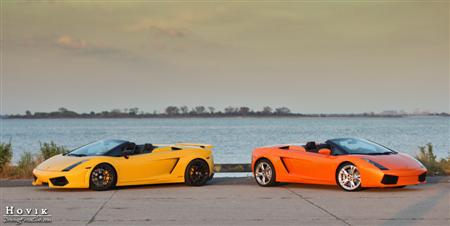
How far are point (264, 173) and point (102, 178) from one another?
384 centimetres

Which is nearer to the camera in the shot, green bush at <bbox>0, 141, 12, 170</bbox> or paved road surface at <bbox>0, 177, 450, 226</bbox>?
paved road surface at <bbox>0, 177, 450, 226</bbox>

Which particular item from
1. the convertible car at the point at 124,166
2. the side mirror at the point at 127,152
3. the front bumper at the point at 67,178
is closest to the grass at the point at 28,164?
the convertible car at the point at 124,166

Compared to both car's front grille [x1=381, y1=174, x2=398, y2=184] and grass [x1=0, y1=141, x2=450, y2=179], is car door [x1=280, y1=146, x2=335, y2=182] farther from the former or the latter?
grass [x1=0, y1=141, x2=450, y2=179]

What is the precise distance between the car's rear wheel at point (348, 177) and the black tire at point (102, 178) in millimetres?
5050

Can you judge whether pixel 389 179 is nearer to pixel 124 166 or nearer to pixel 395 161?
pixel 395 161

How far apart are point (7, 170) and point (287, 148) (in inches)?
303

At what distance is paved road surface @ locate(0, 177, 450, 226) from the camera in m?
11.4

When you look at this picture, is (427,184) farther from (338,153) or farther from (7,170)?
(7,170)

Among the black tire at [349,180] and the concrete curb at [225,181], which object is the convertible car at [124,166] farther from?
the black tire at [349,180]

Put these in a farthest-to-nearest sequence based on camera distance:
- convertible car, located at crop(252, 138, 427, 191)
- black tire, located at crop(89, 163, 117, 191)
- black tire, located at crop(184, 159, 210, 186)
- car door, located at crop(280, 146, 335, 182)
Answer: black tire, located at crop(184, 159, 210, 186), car door, located at crop(280, 146, 335, 182), black tire, located at crop(89, 163, 117, 191), convertible car, located at crop(252, 138, 427, 191)

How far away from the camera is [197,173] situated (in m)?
16.9

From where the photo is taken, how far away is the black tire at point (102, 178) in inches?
621

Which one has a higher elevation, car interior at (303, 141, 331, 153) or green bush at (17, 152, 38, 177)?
car interior at (303, 141, 331, 153)

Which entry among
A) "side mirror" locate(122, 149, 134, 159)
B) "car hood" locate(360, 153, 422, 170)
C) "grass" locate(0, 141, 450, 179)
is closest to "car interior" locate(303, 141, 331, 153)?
"car hood" locate(360, 153, 422, 170)
